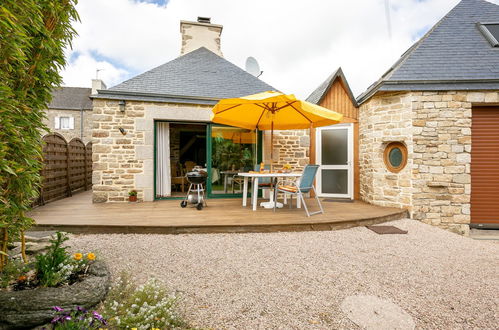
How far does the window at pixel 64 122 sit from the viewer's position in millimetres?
20562

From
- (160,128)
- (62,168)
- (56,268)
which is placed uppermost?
(160,128)

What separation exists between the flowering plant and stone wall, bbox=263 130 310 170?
5963 millimetres

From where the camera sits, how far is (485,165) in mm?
6109

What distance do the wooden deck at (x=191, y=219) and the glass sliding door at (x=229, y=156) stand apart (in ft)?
5.27

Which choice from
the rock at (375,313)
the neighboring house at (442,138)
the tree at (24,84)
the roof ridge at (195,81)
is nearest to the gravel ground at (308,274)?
the rock at (375,313)

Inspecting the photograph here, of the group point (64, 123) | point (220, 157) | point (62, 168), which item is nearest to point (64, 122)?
point (64, 123)

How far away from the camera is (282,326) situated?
74.8 inches

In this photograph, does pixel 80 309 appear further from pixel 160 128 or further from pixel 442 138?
pixel 442 138

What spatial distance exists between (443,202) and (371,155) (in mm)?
1938

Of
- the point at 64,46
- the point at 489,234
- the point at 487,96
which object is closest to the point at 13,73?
the point at 64,46

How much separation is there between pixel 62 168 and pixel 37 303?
740 cm

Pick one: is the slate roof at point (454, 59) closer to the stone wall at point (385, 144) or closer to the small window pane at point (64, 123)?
the stone wall at point (385, 144)

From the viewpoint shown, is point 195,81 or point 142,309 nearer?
point 142,309

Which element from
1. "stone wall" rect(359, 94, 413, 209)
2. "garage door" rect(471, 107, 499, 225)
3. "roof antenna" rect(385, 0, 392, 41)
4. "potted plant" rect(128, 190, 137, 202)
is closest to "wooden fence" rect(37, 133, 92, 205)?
"potted plant" rect(128, 190, 137, 202)
